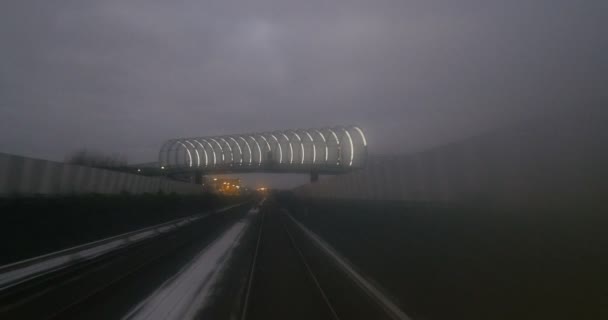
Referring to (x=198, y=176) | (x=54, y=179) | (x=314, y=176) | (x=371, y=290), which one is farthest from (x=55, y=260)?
(x=198, y=176)

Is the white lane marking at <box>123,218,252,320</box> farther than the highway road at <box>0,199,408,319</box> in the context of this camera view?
No

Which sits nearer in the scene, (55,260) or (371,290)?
(371,290)

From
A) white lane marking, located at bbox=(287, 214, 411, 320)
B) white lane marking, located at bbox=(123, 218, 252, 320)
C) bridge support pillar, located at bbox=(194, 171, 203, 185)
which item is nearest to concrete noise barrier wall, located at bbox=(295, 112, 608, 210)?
white lane marking, located at bbox=(287, 214, 411, 320)

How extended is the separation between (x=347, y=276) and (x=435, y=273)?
4050 millimetres

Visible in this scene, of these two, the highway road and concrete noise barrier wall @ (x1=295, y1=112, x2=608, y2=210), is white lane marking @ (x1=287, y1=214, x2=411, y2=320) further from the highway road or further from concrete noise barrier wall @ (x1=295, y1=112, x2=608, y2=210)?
concrete noise barrier wall @ (x1=295, y1=112, x2=608, y2=210)

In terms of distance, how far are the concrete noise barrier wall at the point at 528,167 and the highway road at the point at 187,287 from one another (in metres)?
2.93

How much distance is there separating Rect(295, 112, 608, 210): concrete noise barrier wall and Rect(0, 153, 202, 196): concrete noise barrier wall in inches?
718

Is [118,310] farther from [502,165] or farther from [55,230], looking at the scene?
[55,230]

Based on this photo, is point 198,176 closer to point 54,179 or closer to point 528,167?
point 54,179

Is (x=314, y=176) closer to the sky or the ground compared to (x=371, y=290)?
closer to the sky

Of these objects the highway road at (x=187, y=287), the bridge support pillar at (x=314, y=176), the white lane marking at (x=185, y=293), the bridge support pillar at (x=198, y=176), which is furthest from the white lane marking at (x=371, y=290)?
the bridge support pillar at (x=198, y=176)

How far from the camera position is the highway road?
32.5 feet

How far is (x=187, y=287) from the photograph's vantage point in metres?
12.7

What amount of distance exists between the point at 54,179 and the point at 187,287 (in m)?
18.9
